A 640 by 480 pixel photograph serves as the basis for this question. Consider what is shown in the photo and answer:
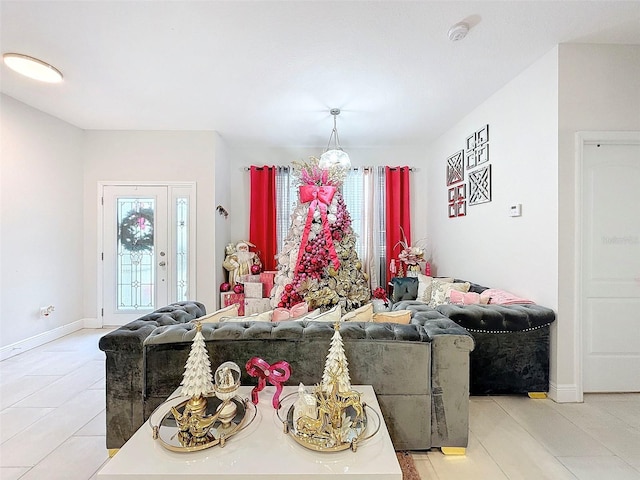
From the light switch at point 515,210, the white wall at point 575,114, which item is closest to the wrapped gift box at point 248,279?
the light switch at point 515,210

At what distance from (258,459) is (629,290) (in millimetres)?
2937

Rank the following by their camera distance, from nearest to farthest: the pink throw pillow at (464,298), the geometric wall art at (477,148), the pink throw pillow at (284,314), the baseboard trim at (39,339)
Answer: the pink throw pillow at (284,314), the pink throw pillow at (464,298), the baseboard trim at (39,339), the geometric wall art at (477,148)

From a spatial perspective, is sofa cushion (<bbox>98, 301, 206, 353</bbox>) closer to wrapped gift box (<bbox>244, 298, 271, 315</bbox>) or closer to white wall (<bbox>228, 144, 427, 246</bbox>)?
wrapped gift box (<bbox>244, 298, 271, 315</bbox>)

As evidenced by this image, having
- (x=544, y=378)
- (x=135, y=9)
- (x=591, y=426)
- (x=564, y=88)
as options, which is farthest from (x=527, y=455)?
(x=135, y=9)

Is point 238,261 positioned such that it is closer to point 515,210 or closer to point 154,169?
point 154,169

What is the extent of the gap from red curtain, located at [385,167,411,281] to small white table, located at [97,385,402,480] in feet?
12.5

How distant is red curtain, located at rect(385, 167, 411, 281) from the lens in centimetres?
495

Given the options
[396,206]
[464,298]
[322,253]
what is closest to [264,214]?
[322,253]

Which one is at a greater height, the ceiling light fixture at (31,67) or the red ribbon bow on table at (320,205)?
the ceiling light fixture at (31,67)

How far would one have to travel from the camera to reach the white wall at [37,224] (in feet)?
10.6

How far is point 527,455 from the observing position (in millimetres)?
1776

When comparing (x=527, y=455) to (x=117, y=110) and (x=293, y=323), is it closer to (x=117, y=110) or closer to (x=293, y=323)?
(x=293, y=323)

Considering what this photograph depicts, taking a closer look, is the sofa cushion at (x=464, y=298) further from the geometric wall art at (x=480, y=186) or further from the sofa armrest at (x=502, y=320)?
the geometric wall art at (x=480, y=186)

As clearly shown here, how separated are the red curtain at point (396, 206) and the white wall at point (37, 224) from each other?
14.3ft
